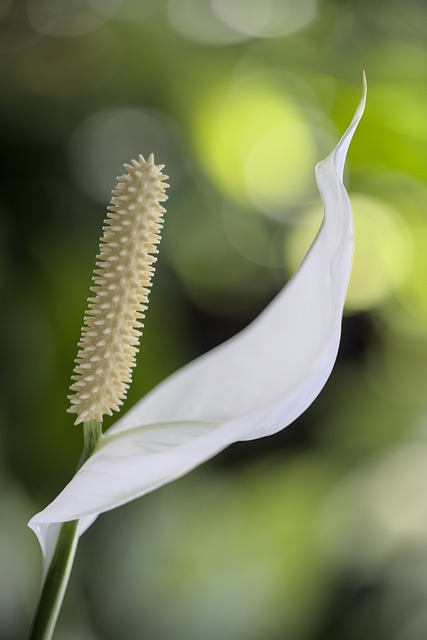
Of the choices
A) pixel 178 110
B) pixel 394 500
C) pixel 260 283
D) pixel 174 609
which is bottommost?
pixel 174 609

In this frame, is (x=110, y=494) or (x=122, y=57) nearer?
(x=110, y=494)

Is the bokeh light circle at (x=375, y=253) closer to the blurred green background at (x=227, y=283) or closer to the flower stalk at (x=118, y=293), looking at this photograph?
the blurred green background at (x=227, y=283)

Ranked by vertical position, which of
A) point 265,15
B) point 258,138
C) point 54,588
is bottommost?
point 54,588

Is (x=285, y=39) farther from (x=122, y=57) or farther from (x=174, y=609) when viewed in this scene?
(x=174, y=609)

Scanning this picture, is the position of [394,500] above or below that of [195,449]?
below

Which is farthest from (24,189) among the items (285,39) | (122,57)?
(285,39)

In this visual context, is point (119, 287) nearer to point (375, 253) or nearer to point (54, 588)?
point (54, 588)

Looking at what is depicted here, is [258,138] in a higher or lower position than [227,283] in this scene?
higher

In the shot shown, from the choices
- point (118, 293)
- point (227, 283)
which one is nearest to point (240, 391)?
point (118, 293)
